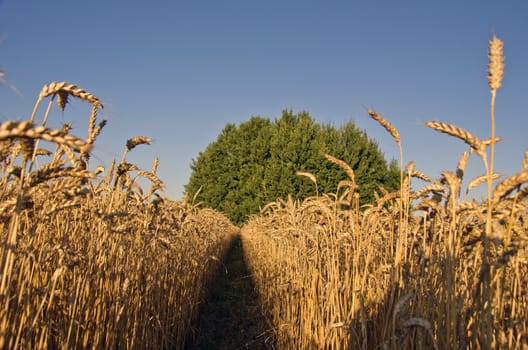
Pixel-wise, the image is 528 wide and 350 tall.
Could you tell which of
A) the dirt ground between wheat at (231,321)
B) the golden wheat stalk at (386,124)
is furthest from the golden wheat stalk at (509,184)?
the dirt ground between wheat at (231,321)

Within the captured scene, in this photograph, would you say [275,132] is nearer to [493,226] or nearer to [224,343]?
[224,343]

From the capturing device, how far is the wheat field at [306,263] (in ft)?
6.48

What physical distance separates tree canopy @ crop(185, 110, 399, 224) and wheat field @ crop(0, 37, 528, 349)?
81.0 feet

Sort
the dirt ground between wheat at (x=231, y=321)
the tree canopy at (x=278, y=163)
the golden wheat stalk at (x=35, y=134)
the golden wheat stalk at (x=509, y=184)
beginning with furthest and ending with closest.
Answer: the tree canopy at (x=278, y=163) → the dirt ground between wheat at (x=231, y=321) → the golden wheat stalk at (x=509, y=184) → the golden wheat stalk at (x=35, y=134)

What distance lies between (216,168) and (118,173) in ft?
105

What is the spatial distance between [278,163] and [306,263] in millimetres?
26940

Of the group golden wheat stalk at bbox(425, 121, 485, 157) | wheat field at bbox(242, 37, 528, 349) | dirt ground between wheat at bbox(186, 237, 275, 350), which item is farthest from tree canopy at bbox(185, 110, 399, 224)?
golden wheat stalk at bbox(425, 121, 485, 157)

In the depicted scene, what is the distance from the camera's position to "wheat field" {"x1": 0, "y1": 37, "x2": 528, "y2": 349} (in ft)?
6.48

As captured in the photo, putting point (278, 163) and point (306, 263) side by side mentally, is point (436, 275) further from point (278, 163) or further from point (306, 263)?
point (278, 163)

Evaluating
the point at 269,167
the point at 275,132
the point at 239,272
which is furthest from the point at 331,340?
the point at 275,132

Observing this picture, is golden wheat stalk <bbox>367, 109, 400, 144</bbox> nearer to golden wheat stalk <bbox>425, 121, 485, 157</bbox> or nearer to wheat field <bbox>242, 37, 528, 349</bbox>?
wheat field <bbox>242, 37, 528, 349</bbox>

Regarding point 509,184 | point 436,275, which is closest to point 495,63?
point 509,184

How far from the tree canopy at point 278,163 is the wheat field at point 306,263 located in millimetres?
24693

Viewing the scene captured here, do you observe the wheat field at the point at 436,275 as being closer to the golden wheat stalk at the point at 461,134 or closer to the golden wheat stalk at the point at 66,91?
the golden wheat stalk at the point at 461,134
